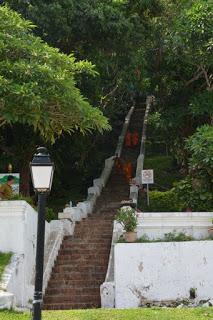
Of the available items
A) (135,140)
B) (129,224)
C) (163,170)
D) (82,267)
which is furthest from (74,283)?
(135,140)

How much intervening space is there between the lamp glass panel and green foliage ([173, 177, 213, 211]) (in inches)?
348

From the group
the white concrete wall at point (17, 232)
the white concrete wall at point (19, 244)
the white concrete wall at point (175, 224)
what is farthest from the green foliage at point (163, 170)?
the white concrete wall at point (17, 232)

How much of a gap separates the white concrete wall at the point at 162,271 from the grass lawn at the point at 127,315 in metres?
2.47

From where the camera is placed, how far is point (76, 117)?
1354 centimetres

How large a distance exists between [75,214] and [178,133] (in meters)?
5.56

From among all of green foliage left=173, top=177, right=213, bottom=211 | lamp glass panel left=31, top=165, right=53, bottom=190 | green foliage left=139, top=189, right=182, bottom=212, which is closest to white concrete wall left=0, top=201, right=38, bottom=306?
lamp glass panel left=31, top=165, right=53, bottom=190

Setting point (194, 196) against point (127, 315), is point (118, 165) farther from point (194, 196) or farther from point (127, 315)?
point (127, 315)

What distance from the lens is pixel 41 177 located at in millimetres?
7391

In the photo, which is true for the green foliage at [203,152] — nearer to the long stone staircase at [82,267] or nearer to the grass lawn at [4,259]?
the long stone staircase at [82,267]

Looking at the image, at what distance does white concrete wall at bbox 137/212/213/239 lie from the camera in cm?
1360

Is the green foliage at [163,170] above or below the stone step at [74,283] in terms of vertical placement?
above

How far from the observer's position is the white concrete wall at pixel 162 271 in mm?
12523

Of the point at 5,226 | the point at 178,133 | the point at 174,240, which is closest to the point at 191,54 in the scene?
the point at 178,133

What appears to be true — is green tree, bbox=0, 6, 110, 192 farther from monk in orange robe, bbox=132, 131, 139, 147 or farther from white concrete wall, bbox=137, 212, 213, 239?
monk in orange robe, bbox=132, 131, 139, 147
